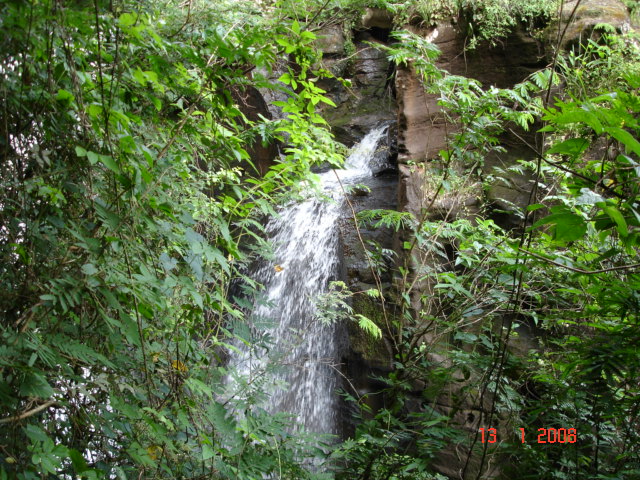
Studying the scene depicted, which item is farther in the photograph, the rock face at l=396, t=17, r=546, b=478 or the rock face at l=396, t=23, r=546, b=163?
the rock face at l=396, t=23, r=546, b=163

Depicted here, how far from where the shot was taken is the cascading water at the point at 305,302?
6.00m

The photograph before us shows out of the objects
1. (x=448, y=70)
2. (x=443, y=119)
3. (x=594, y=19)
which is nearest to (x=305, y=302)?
(x=443, y=119)

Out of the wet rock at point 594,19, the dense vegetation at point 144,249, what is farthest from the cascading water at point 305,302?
the wet rock at point 594,19

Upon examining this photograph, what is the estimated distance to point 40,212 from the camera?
5.20ft

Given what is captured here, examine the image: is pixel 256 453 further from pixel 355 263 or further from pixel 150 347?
pixel 355 263

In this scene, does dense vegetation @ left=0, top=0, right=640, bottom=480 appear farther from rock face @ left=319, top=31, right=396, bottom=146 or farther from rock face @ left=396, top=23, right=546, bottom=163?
rock face @ left=319, top=31, right=396, bottom=146

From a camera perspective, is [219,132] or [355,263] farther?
[355,263]

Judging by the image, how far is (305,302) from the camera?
22.2ft

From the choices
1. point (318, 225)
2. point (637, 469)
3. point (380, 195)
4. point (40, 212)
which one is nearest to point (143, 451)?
point (40, 212)

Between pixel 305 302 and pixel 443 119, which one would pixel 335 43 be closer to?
pixel 443 119

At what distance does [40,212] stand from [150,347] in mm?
714

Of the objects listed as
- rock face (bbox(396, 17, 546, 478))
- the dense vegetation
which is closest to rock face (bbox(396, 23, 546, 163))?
rock face (bbox(396, 17, 546, 478))

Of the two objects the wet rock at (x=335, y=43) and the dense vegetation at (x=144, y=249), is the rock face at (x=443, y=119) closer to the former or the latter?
the dense vegetation at (x=144, y=249)

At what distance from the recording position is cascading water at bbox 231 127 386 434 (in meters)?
6.00
